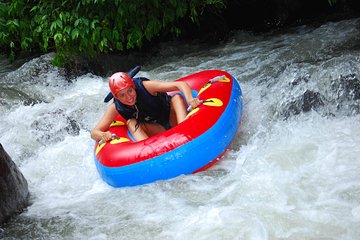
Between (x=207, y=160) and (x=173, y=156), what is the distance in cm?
30

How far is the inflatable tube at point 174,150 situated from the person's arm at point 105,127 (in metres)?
0.10

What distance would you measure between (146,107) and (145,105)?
23mm

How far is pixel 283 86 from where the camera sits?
15.7ft

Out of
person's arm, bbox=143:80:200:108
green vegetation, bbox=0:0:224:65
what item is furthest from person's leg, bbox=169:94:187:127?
green vegetation, bbox=0:0:224:65

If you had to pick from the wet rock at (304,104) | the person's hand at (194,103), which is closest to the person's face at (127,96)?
the person's hand at (194,103)

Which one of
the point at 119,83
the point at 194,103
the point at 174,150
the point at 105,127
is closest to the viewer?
the point at 174,150

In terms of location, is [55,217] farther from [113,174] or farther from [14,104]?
[14,104]

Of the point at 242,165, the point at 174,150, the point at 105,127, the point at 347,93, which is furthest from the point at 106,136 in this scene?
the point at 347,93

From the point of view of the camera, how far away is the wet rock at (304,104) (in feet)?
14.4

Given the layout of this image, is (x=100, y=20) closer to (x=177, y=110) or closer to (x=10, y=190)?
(x=177, y=110)

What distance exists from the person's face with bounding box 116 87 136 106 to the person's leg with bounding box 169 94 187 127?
0.42 meters

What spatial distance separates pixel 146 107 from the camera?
4203mm

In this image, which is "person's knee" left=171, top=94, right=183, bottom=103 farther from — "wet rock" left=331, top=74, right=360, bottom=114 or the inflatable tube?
"wet rock" left=331, top=74, right=360, bottom=114

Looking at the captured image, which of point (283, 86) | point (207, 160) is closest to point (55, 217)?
point (207, 160)
